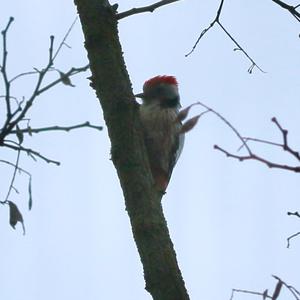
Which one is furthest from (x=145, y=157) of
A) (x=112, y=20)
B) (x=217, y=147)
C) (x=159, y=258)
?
(x=217, y=147)

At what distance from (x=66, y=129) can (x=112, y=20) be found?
5.21 feet

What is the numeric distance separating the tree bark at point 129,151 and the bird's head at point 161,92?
3.08 meters

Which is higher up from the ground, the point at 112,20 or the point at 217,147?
the point at 112,20

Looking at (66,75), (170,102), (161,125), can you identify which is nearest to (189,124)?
(66,75)

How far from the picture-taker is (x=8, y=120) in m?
2.81

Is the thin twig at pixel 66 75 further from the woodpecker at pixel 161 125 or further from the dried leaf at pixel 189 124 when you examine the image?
the woodpecker at pixel 161 125

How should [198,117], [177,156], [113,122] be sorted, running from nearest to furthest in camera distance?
1. [198,117]
2. [113,122]
3. [177,156]

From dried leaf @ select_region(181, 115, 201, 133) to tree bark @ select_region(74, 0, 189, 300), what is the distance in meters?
1.38

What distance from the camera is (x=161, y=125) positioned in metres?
6.81

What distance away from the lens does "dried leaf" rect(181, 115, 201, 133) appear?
102 inches

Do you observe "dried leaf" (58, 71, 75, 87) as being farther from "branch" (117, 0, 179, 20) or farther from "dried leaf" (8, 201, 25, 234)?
"branch" (117, 0, 179, 20)

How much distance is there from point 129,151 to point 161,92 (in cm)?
355

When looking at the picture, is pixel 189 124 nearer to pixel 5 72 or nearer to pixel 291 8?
pixel 5 72

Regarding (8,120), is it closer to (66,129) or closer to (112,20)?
(66,129)
